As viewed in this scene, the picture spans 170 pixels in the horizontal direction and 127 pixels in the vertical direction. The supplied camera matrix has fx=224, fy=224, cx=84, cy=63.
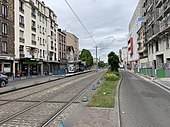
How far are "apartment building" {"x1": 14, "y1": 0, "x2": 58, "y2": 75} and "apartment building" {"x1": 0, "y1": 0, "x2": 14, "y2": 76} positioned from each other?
2.04 meters

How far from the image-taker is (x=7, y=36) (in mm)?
38594

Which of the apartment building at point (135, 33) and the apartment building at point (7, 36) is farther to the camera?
the apartment building at point (135, 33)

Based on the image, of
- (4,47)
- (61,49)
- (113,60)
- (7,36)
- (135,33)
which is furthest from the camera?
(135,33)

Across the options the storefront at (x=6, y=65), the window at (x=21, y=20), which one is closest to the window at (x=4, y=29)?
the storefront at (x=6, y=65)

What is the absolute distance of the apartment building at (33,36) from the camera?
142 ft

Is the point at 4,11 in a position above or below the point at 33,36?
above

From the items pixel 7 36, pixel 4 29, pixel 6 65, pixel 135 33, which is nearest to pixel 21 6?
pixel 4 29

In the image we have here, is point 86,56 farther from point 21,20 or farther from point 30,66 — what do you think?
point 21,20

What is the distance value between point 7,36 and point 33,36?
12.3 metres

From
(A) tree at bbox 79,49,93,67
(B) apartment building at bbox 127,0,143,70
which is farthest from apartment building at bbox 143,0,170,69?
(A) tree at bbox 79,49,93,67

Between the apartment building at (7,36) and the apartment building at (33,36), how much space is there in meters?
2.04

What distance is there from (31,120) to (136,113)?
4055 mm

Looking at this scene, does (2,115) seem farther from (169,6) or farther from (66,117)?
(169,6)

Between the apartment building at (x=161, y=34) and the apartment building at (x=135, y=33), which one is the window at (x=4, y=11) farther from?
the apartment building at (x=135, y=33)
